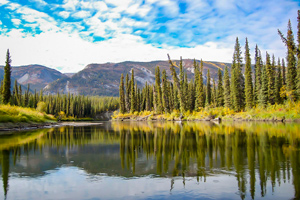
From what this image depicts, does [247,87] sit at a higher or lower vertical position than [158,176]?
higher

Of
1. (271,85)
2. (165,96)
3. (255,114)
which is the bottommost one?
(255,114)

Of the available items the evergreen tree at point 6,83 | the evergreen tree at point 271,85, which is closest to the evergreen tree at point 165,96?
the evergreen tree at point 271,85

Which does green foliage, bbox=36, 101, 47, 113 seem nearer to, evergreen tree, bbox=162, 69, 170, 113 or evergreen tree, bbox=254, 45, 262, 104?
evergreen tree, bbox=162, 69, 170, 113

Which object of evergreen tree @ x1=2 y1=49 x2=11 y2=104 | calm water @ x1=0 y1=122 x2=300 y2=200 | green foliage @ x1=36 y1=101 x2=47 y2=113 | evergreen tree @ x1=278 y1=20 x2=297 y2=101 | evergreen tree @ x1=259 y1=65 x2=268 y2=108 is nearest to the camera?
calm water @ x1=0 y1=122 x2=300 y2=200

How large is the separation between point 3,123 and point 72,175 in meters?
27.9

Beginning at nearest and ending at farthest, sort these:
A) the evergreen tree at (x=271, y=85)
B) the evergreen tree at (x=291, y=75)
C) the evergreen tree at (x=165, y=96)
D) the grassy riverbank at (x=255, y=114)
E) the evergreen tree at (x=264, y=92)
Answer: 1. the grassy riverbank at (x=255, y=114)
2. the evergreen tree at (x=291, y=75)
3. the evergreen tree at (x=264, y=92)
4. the evergreen tree at (x=271, y=85)
5. the evergreen tree at (x=165, y=96)

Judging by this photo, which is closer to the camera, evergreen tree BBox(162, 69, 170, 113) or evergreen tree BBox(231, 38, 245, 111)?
evergreen tree BBox(231, 38, 245, 111)

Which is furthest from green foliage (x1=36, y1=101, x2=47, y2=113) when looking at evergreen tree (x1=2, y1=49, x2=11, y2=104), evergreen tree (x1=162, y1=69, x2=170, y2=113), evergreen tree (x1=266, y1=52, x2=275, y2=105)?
evergreen tree (x1=266, y1=52, x2=275, y2=105)

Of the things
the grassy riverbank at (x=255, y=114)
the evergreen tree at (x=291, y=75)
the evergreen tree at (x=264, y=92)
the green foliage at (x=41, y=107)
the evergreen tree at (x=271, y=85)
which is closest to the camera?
the grassy riverbank at (x=255, y=114)

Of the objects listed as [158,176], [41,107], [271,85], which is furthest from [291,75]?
[41,107]

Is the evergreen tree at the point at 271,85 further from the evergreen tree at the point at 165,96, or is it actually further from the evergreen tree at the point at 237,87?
the evergreen tree at the point at 165,96

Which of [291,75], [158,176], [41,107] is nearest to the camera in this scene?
[158,176]

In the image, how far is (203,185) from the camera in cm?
730

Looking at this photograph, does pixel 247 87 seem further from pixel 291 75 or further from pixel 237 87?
pixel 291 75
